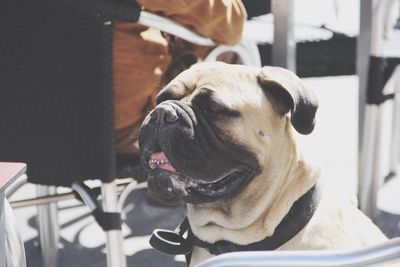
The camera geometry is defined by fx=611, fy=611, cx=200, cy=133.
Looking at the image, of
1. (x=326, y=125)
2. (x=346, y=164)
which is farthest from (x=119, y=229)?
(x=326, y=125)

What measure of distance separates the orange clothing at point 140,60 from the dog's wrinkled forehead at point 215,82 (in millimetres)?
519

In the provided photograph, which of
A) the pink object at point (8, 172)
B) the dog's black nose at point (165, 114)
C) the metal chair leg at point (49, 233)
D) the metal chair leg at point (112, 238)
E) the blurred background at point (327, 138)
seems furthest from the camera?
Result: the blurred background at point (327, 138)

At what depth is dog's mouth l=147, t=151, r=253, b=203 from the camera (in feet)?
4.81

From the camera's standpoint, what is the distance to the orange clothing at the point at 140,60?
82.7 inches

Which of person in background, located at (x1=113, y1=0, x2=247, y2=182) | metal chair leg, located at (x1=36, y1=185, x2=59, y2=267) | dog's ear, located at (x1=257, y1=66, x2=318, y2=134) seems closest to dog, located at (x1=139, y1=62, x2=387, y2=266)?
dog's ear, located at (x1=257, y1=66, x2=318, y2=134)

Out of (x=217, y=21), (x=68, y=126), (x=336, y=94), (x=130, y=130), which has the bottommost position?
(x=336, y=94)

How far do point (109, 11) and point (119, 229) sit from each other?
0.68m

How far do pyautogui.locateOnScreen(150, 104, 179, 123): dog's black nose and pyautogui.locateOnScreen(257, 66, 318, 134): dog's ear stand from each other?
232 mm

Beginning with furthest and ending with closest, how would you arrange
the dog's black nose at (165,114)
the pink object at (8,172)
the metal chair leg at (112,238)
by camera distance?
1. the metal chair leg at (112,238)
2. the dog's black nose at (165,114)
3. the pink object at (8,172)

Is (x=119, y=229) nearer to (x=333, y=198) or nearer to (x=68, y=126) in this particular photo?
(x=68, y=126)

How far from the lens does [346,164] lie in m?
3.44

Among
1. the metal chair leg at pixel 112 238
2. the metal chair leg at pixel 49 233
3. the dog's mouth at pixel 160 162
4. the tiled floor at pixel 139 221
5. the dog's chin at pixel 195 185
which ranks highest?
the dog's mouth at pixel 160 162

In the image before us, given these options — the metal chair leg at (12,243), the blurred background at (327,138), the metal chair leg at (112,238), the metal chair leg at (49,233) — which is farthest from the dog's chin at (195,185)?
the metal chair leg at (49,233)

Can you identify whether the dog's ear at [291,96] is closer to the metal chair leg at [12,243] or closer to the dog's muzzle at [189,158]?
the dog's muzzle at [189,158]
